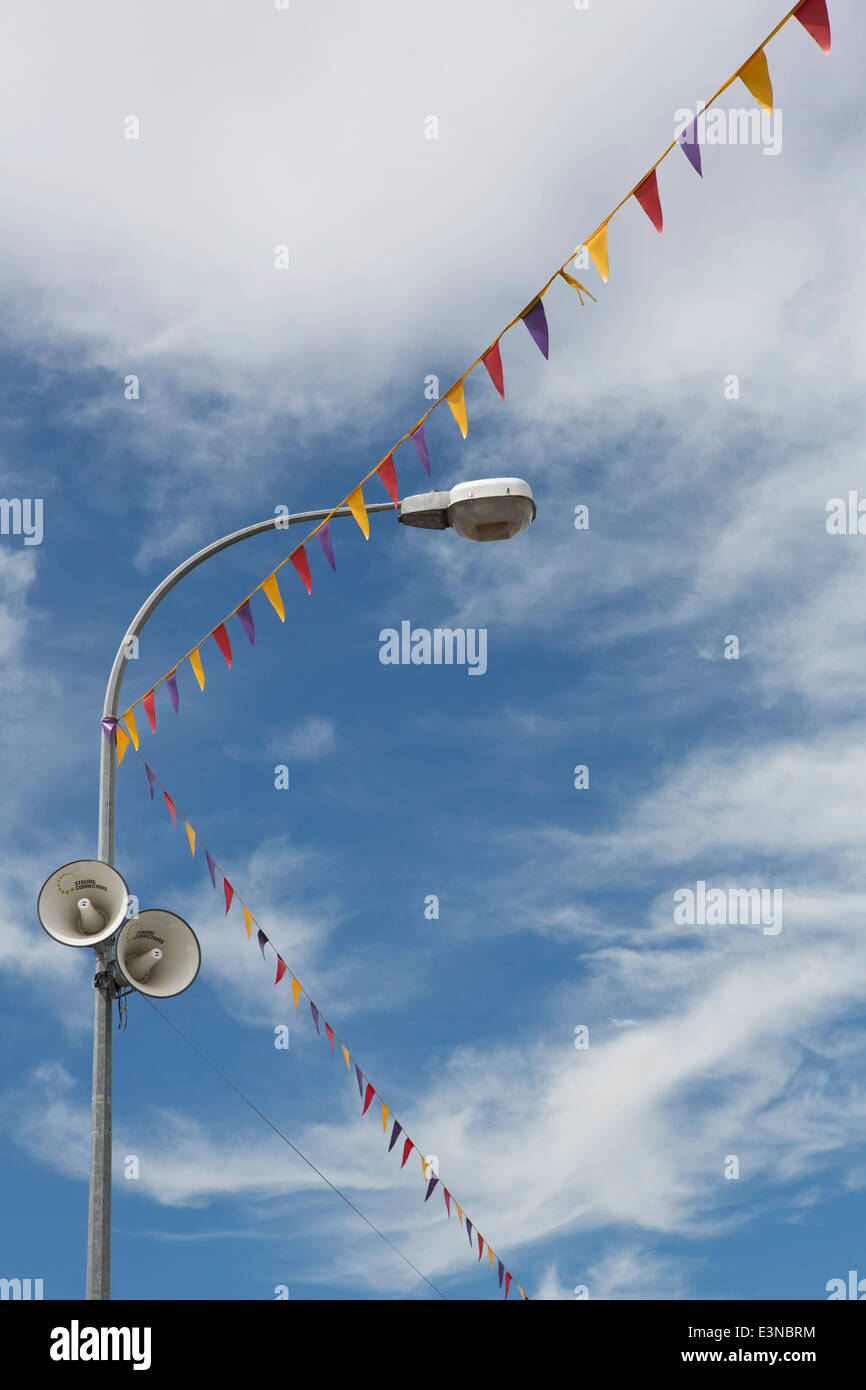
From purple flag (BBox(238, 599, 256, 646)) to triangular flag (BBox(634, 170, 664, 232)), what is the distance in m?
4.72

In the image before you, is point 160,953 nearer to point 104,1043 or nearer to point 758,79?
point 104,1043

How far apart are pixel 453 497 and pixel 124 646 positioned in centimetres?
261

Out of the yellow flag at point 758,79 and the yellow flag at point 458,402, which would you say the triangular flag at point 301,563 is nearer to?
the yellow flag at point 458,402

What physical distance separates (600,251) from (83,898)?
17.1 ft

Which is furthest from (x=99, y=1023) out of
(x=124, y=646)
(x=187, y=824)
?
(x=187, y=824)

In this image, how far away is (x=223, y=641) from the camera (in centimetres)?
1174

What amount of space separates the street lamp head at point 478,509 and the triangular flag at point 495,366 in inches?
29.8

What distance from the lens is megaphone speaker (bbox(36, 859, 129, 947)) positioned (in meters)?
8.73

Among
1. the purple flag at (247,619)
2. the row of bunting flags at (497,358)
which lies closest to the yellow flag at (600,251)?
the row of bunting flags at (497,358)

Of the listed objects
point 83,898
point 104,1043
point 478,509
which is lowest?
point 104,1043

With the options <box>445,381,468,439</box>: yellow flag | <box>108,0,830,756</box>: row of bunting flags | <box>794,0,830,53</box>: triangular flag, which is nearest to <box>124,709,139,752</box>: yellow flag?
<box>108,0,830,756</box>: row of bunting flags

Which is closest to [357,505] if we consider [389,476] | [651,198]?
[389,476]
